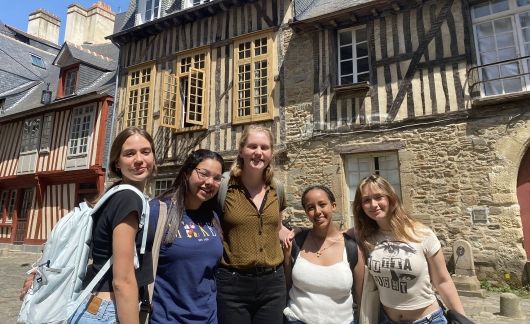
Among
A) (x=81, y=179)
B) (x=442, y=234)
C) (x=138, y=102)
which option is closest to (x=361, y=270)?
(x=442, y=234)

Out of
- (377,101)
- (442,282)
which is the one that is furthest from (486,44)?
(442,282)

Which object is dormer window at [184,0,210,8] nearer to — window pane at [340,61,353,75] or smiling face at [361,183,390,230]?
window pane at [340,61,353,75]

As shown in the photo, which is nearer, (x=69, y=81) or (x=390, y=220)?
(x=390, y=220)

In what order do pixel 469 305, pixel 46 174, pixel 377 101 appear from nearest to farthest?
pixel 469 305, pixel 377 101, pixel 46 174

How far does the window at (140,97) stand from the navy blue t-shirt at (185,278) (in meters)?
8.60

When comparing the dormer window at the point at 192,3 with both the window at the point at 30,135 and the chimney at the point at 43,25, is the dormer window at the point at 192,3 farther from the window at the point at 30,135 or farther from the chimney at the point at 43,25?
the chimney at the point at 43,25

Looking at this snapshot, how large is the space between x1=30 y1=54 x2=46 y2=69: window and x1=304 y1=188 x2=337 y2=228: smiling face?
19.8 metres

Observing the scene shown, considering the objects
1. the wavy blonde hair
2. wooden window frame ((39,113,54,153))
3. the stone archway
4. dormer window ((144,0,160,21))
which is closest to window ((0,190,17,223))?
wooden window frame ((39,113,54,153))

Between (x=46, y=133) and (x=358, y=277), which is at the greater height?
(x=46, y=133)

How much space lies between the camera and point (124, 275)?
4.37ft

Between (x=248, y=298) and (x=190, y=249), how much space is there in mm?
447

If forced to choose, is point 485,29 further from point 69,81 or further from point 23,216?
point 23,216

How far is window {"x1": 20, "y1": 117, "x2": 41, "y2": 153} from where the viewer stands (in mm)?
12258

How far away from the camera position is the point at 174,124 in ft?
30.0
